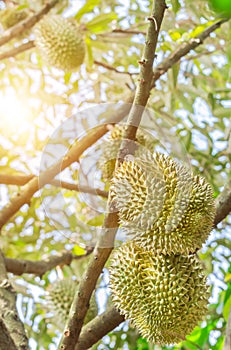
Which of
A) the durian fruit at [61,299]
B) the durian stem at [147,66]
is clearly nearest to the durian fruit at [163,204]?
the durian stem at [147,66]

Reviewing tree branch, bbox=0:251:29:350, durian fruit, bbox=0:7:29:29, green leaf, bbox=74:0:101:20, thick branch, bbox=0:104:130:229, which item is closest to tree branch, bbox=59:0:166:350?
tree branch, bbox=0:251:29:350

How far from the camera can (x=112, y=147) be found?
1.86 m

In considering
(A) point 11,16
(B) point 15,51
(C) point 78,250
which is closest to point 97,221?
(C) point 78,250

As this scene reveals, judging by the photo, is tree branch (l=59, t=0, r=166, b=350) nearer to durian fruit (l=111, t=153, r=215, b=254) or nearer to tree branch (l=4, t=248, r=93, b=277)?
durian fruit (l=111, t=153, r=215, b=254)

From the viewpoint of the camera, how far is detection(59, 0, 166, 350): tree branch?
1118mm

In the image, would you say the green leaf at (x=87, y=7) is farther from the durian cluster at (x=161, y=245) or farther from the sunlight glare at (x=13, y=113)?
the durian cluster at (x=161, y=245)

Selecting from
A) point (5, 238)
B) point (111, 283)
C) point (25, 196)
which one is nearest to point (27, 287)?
point (5, 238)

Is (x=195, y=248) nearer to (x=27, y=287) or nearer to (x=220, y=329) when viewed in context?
(x=220, y=329)

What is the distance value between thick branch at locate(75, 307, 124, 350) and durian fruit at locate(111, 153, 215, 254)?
0.91 ft

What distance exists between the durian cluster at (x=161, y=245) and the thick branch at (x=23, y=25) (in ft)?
4.10

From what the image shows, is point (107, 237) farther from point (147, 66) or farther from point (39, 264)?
point (39, 264)

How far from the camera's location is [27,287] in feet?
7.55

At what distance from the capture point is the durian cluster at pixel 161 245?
1.15m

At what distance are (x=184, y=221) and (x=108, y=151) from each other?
77 cm
